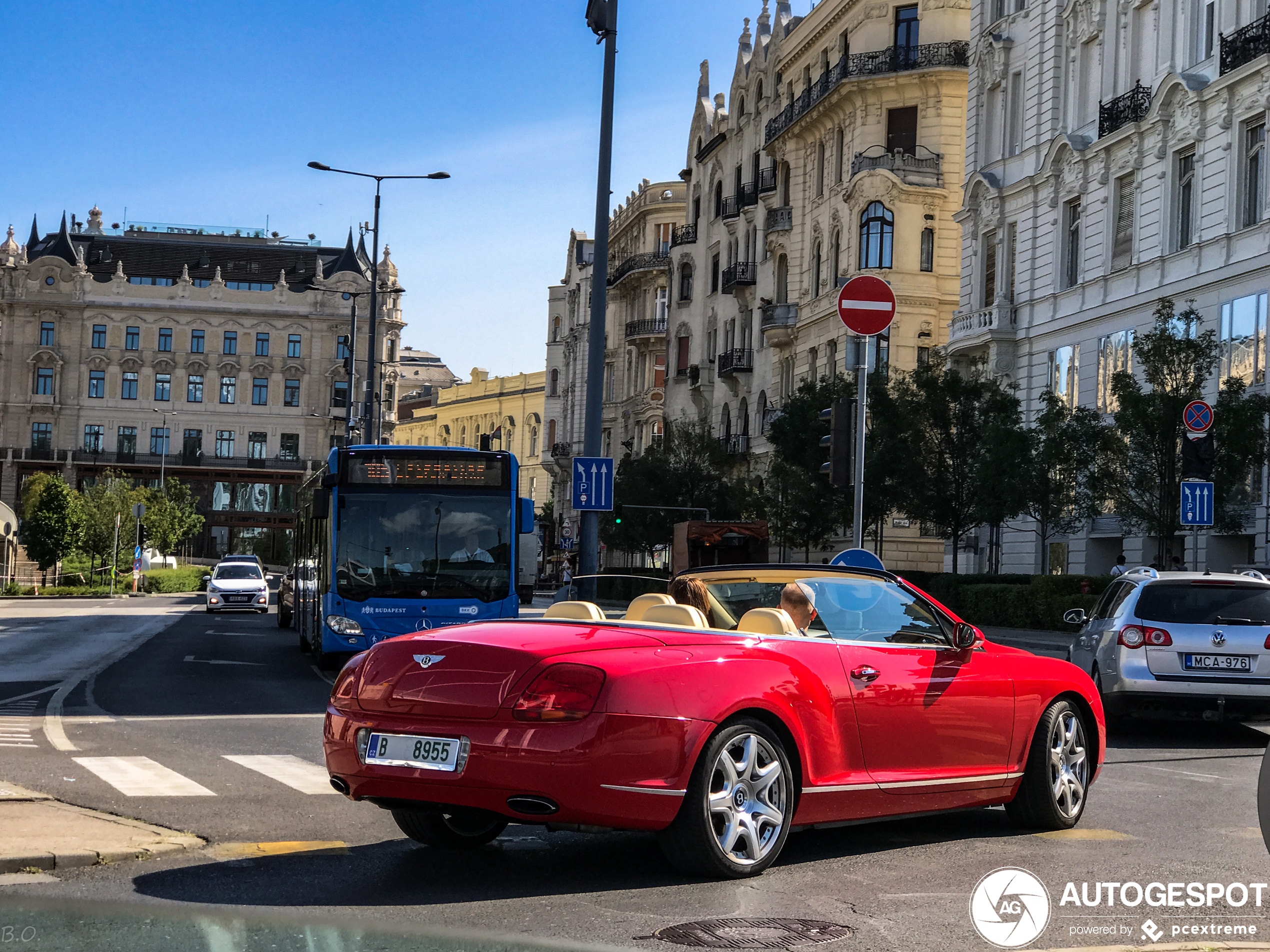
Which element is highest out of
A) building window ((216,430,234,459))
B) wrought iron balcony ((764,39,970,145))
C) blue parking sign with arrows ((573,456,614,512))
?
wrought iron balcony ((764,39,970,145))

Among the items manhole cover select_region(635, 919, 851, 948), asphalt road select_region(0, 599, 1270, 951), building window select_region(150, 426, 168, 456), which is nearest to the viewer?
manhole cover select_region(635, 919, 851, 948)

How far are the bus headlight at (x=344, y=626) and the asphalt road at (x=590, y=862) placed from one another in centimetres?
629

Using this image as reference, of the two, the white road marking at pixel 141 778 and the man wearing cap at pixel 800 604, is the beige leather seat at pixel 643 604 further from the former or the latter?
the white road marking at pixel 141 778

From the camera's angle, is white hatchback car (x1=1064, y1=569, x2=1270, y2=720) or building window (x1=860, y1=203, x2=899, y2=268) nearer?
white hatchback car (x1=1064, y1=569, x2=1270, y2=720)

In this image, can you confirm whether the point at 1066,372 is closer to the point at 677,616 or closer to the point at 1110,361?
the point at 1110,361

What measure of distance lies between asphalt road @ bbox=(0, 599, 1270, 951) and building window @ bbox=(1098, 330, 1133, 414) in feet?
85.5

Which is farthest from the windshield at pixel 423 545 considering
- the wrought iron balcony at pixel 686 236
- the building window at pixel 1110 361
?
the wrought iron balcony at pixel 686 236

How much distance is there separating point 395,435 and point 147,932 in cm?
14900

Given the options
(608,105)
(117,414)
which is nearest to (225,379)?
(117,414)

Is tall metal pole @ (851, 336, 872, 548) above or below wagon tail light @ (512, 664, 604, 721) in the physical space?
above

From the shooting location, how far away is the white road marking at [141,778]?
9.49 m

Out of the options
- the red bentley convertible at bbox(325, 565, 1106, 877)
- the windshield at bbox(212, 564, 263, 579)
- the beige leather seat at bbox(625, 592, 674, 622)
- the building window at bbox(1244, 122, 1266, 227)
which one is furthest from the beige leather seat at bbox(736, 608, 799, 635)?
the windshield at bbox(212, 564, 263, 579)

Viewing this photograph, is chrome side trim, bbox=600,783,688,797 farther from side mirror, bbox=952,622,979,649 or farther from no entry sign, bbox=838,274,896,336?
no entry sign, bbox=838,274,896,336

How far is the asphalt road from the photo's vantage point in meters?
6.28
